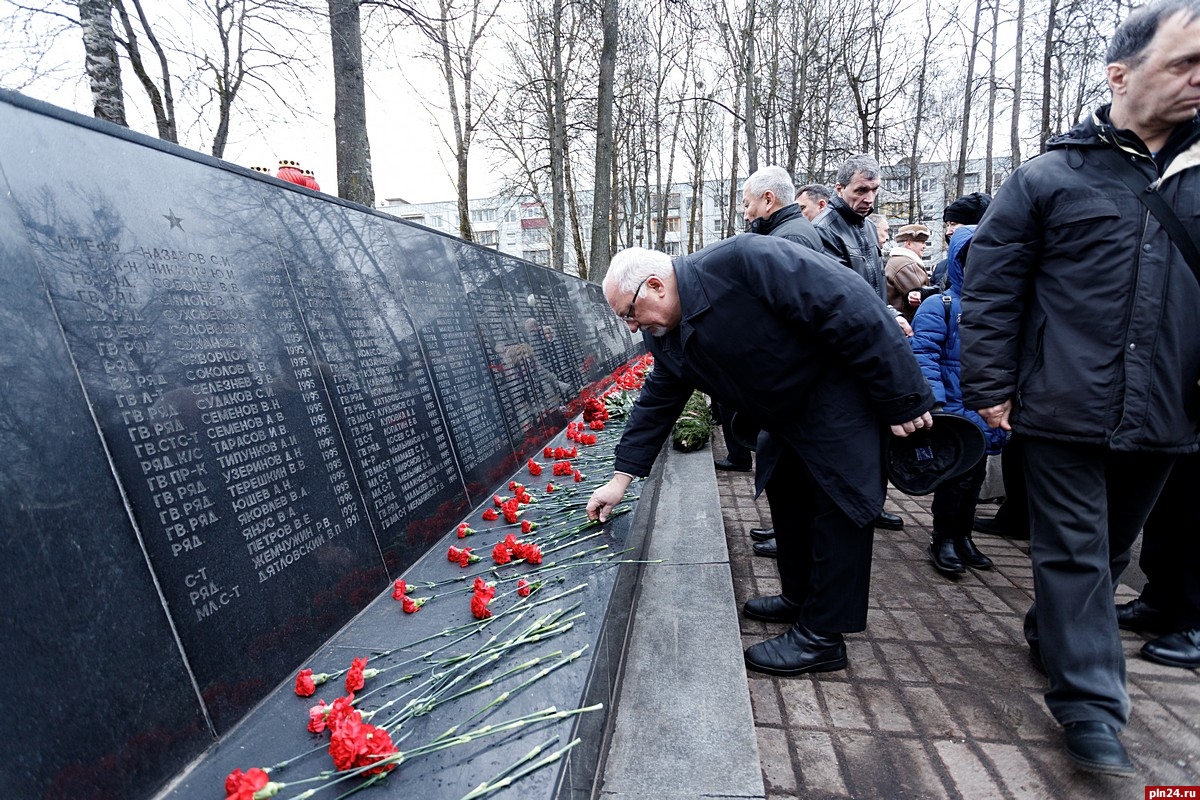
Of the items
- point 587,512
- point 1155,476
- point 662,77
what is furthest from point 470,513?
point 662,77

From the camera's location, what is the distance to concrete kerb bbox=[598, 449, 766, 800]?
1686 millimetres

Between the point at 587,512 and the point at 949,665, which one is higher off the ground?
the point at 587,512

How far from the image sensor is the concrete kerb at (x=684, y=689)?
1686 mm

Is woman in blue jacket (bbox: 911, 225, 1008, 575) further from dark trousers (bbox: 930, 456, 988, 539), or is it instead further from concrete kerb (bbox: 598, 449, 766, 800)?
concrete kerb (bbox: 598, 449, 766, 800)

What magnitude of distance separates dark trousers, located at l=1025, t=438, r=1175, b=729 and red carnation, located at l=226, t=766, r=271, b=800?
88.4 inches

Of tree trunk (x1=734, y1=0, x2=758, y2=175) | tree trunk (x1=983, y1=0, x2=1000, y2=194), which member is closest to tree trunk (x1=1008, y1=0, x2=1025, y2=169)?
tree trunk (x1=983, y1=0, x2=1000, y2=194)

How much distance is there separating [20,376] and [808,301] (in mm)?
2103

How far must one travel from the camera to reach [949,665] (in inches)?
102

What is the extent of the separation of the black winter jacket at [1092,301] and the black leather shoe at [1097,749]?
86 centimetres

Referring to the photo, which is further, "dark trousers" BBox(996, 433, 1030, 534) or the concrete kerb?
"dark trousers" BBox(996, 433, 1030, 534)

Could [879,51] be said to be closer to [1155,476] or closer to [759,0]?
[759,0]

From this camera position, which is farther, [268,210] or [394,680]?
[268,210]

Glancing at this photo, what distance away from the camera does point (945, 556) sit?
351 cm

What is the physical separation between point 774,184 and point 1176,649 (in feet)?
9.80
